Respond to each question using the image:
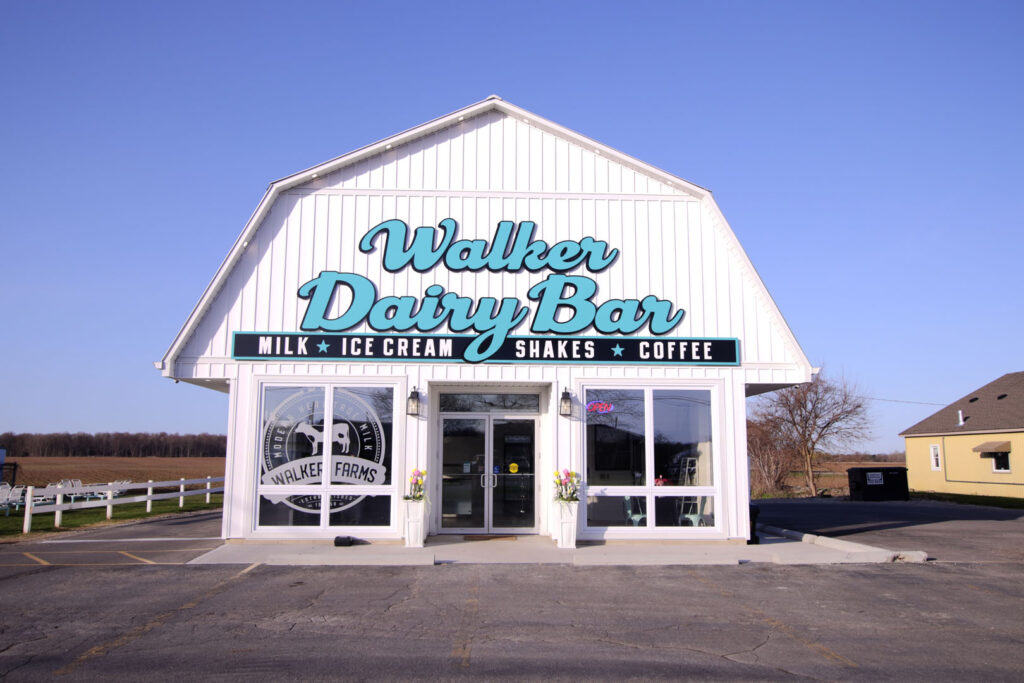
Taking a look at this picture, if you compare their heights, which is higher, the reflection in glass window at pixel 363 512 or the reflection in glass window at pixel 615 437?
the reflection in glass window at pixel 615 437

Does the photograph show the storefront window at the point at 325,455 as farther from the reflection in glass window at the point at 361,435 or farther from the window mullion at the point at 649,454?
the window mullion at the point at 649,454

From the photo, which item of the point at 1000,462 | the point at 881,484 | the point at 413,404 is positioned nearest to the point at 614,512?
the point at 413,404

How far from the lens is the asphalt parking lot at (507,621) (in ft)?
20.9

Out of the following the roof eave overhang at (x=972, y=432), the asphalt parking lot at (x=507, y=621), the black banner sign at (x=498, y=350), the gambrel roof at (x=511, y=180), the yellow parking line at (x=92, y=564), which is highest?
the gambrel roof at (x=511, y=180)

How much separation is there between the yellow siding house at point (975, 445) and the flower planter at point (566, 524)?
25.9m

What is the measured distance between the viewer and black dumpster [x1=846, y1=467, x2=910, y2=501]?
28.7 m

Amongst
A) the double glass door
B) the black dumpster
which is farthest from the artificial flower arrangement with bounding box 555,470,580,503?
the black dumpster

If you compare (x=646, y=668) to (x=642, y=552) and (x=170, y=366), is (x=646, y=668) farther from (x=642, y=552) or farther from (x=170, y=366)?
(x=170, y=366)

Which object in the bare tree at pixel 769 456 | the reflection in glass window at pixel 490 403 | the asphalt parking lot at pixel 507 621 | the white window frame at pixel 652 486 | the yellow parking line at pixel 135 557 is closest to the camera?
the asphalt parking lot at pixel 507 621

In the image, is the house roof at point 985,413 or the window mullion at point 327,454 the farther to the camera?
the house roof at point 985,413

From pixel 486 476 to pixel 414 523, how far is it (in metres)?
2.06

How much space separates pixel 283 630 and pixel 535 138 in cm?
967

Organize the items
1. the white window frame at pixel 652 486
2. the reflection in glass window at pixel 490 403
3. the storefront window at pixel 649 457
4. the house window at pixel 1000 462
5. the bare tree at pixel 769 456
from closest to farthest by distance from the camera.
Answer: the white window frame at pixel 652 486, the storefront window at pixel 649 457, the reflection in glass window at pixel 490 403, the house window at pixel 1000 462, the bare tree at pixel 769 456

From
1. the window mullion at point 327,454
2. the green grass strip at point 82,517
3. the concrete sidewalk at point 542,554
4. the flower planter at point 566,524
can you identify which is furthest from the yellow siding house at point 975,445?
the green grass strip at point 82,517
